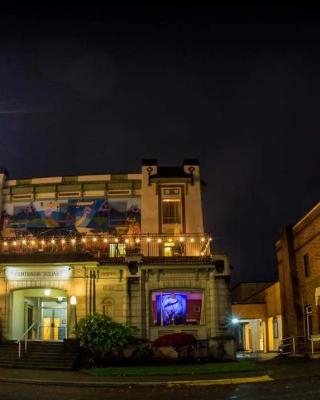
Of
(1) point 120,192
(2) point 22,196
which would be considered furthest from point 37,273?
(1) point 120,192

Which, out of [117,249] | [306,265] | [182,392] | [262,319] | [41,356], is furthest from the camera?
[262,319]

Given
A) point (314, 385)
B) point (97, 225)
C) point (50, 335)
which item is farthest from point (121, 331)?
point (314, 385)

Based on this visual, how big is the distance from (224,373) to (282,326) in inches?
693

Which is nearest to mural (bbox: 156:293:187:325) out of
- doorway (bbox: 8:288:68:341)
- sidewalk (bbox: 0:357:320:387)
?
doorway (bbox: 8:288:68:341)

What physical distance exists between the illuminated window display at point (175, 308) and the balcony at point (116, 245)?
254 centimetres

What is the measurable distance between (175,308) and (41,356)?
23.8ft

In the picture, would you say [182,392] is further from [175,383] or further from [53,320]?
[53,320]

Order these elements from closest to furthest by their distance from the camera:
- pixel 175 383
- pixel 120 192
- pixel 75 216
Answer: pixel 175 383 < pixel 75 216 < pixel 120 192

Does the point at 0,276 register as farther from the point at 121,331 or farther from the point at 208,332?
the point at 208,332

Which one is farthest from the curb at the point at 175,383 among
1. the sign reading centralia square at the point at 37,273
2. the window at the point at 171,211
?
the window at the point at 171,211

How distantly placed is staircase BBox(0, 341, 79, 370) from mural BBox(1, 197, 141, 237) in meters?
8.72

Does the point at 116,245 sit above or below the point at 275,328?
above

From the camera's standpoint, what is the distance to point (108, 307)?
28.5 meters

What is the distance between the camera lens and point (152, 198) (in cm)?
3366
